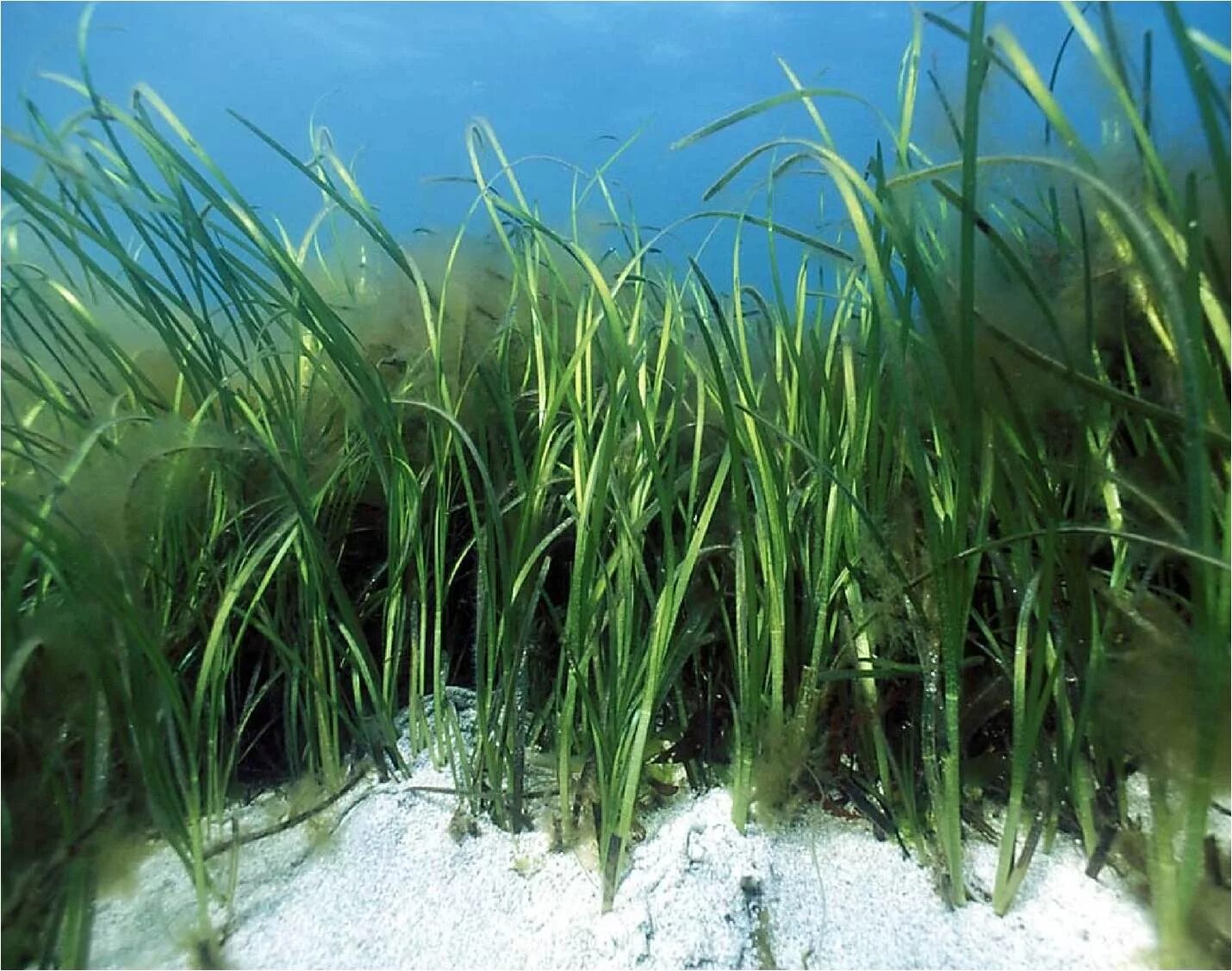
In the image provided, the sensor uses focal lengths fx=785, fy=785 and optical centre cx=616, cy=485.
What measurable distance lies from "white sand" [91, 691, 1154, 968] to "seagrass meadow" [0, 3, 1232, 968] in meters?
0.03

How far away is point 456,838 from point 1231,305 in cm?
90

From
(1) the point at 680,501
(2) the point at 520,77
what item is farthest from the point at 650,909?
(2) the point at 520,77

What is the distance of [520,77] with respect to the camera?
4.16 meters

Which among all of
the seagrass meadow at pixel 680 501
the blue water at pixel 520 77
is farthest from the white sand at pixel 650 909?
the blue water at pixel 520 77

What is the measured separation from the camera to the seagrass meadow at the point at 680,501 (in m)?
0.68

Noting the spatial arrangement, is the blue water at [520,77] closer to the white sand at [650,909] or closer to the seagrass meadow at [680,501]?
the seagrass meadow at [680,501]

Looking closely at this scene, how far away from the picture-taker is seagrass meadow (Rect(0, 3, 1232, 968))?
681mm

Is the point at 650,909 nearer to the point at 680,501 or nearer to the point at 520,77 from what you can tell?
the point at 680,501

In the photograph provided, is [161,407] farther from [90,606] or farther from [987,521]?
[987,521]

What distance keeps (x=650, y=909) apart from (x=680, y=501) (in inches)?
17.7

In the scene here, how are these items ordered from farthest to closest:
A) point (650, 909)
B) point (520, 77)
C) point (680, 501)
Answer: point (520, 77) → point (680, 501) → point (650, 909)

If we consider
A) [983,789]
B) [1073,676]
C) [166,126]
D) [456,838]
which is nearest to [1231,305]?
[1073,676]

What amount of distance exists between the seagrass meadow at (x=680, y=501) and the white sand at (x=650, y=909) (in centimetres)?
3

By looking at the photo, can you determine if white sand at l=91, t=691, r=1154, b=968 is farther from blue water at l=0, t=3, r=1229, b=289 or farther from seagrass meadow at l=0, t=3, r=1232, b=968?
blue water at l=0, t=3, r=1229, b=289
